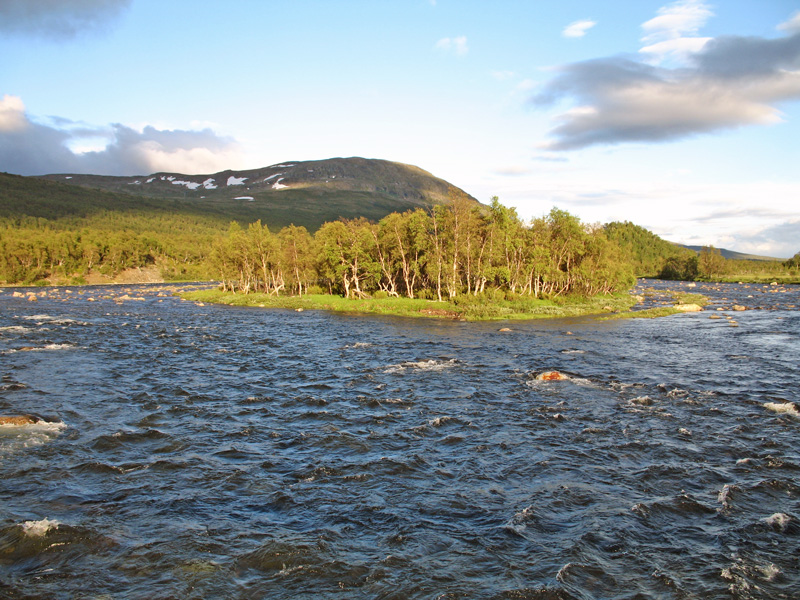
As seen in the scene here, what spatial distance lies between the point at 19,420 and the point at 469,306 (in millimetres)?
50269

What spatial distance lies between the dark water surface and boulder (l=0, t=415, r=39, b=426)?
0.51 m

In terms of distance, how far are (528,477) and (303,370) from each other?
18.9m

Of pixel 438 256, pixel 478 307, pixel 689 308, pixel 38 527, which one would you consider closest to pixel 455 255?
pixel 438 256

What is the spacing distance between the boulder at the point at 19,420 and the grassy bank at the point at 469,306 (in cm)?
4532

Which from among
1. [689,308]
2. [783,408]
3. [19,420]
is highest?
[689,308]

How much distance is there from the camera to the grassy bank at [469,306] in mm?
60969

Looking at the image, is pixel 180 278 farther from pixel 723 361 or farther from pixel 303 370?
pixel 723 361

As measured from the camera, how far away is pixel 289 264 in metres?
89.3

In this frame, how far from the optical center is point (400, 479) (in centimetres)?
1527

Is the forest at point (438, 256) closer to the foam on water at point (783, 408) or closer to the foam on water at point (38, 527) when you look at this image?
the foam on water at point (783, 408)

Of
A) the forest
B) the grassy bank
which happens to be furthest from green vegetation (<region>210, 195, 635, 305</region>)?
the grassy bank

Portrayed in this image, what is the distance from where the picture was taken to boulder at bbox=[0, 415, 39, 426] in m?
19.0

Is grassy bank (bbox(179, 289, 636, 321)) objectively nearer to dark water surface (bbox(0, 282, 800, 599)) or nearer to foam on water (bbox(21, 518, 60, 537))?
dark water surface (bbox(0, 282, 800, 599))

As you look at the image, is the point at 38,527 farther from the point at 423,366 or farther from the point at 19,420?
the point at 423,366
